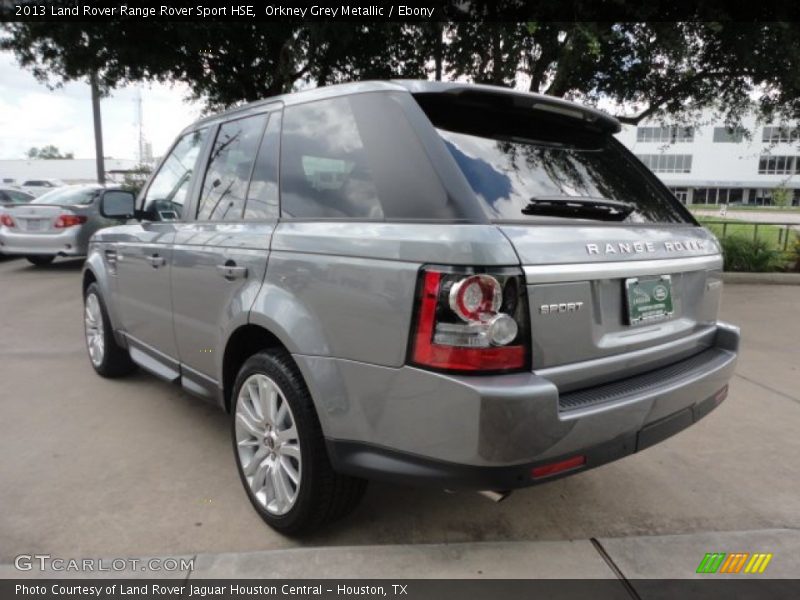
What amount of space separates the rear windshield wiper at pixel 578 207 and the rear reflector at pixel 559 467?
2.91ft

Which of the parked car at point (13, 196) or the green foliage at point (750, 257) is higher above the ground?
the parked car at point (13, 196)

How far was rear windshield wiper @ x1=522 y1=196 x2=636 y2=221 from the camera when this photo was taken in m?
2.21

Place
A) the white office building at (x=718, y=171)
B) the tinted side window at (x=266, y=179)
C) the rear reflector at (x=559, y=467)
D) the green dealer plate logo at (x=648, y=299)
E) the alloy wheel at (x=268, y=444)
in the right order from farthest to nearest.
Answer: the white office building at (x=718, y=171) < the tinted side window at (x=266, y=179) < the alloy wheel at (x=268, y=444) < the green dealer plate logo at (x=648, y=299) < the rear reflector at (x=559, y=467)

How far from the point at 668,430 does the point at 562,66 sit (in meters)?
7.16

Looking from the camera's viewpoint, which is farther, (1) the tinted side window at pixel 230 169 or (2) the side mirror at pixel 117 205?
(2) the side mirror at pixel 117 205

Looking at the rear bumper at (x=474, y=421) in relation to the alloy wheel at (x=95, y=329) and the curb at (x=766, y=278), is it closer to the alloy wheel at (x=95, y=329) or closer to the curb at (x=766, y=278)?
the alloy wheel at (x=95, y=329)

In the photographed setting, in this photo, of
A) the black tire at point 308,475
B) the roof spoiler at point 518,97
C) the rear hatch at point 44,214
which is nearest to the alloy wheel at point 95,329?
the black tire at point 308,475

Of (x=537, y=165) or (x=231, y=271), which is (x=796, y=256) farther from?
Answer: (x=231, y=271)

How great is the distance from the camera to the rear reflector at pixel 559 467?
76.9 inches

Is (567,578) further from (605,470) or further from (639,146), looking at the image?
(639,146)

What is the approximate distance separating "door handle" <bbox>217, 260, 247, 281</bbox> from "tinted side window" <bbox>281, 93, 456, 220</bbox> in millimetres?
331

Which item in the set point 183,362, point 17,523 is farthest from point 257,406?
point 17,523

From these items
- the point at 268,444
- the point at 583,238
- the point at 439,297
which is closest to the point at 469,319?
the point at 439,297

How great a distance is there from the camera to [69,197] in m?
10.5
